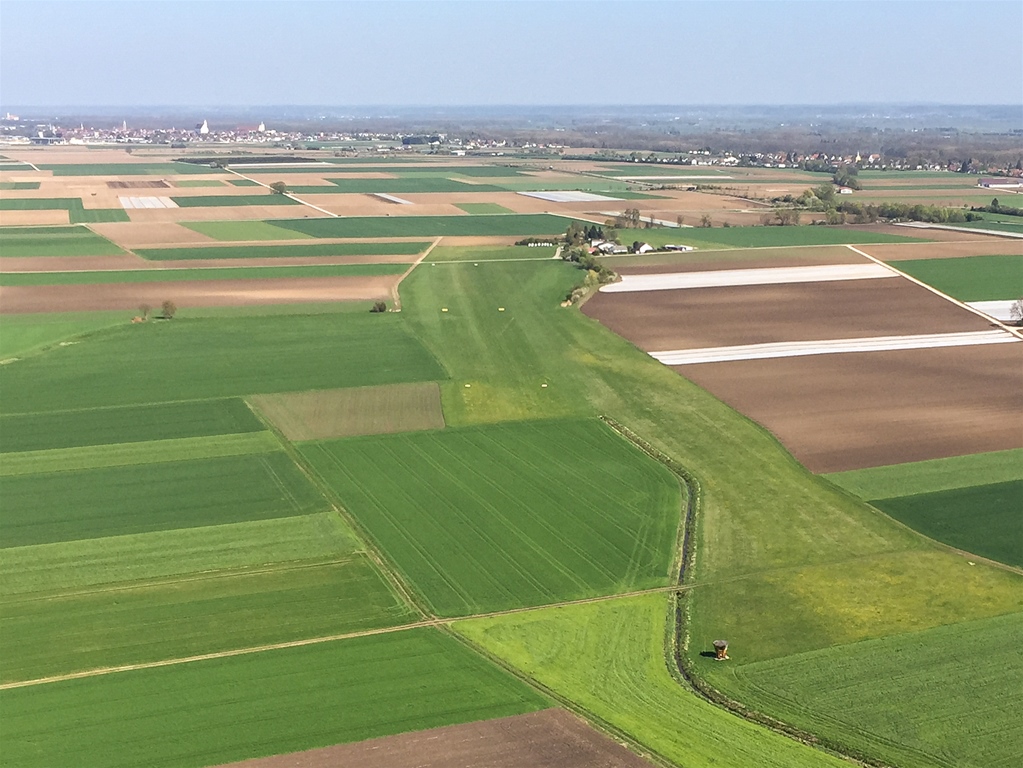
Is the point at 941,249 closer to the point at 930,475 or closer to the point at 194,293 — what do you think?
the point at 930,475

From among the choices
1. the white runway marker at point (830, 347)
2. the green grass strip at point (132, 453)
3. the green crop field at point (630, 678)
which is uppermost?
the white runway marker at point (830, 347)

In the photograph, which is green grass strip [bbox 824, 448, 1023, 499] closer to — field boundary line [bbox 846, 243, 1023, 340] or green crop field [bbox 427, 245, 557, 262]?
field boundary line [bbox 846, 243, 1023, 340]

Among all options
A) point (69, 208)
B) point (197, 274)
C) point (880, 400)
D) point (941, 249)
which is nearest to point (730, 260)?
point (941, 249)

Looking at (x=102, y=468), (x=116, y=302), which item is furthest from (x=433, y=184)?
(x=102, y=468)

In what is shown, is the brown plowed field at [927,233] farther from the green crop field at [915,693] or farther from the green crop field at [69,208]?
the green crop field at [69,208]

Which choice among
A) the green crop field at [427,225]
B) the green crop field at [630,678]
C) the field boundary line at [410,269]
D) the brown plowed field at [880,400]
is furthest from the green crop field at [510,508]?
the green crop field at [427,225]

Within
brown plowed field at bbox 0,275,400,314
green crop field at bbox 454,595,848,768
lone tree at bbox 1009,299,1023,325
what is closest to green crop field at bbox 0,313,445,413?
brown plowed field at bbox 0,275,400,314
